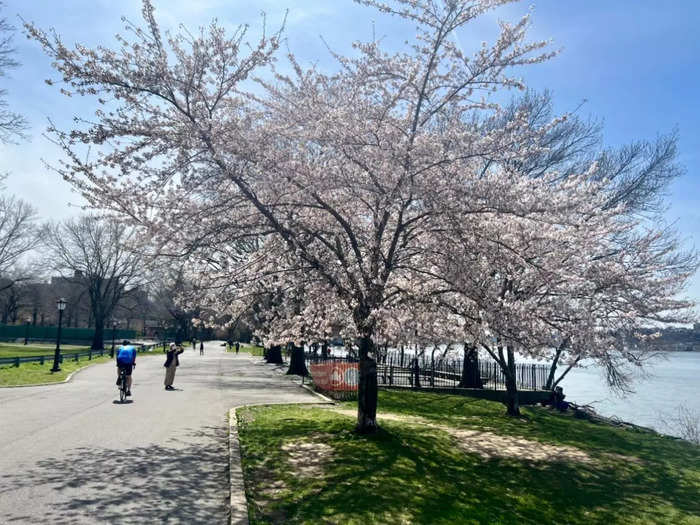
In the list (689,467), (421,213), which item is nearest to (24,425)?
(421,213)

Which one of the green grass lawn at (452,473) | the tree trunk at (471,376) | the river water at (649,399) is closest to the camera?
the green grass lawn at (452,473)

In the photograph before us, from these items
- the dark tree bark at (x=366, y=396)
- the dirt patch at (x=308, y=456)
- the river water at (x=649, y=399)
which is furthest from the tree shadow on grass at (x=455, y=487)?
the river water at (x=649, y=399)

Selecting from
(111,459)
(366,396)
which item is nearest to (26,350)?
(111,459)

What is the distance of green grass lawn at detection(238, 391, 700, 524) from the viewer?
6.64 meters

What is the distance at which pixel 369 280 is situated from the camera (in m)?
9.66

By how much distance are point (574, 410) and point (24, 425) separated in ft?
58.5

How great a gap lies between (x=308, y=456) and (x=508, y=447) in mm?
4411

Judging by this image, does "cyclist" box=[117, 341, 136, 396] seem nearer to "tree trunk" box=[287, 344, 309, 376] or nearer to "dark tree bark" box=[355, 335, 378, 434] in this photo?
Answer: "dark tree bark" box=[355, 335, 378, 434]

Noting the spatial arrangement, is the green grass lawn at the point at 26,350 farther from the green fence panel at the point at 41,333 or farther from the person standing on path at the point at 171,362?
the person standing on path at the point at 171,362

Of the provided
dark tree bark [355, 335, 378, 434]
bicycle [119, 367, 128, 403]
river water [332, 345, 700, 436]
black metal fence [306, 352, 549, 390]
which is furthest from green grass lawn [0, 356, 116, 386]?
river water [332, 345, 700, 436]

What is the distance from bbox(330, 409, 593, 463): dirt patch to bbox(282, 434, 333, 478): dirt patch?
284 centimetres

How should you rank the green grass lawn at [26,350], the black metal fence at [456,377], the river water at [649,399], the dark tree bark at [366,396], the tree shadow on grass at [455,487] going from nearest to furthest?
1. the tree shadow on grass at [455,487]
2. the dark tree bark at [366,396]
3. the black metal fence at [456,377]
4. the river water at [649,399]
5. the green grass lawn at [26,350]

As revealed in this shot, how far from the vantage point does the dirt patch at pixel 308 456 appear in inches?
319

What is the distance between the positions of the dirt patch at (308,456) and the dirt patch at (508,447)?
2842 millimetres
